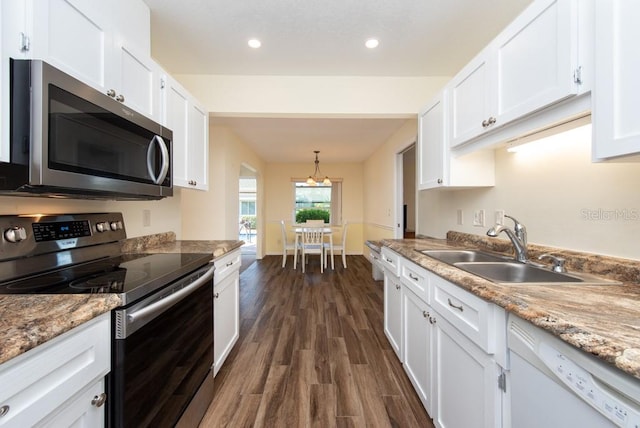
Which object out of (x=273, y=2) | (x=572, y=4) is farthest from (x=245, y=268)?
(x=572, y=4)

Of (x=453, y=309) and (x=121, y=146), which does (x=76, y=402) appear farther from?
(x=453, y=309)

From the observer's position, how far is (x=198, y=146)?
7.24ft

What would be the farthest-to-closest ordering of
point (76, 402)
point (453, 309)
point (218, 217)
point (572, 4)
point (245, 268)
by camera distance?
point (245, 268) < point (218, 217) < point (453, 309) < point (572, 4) < point (76, 402)

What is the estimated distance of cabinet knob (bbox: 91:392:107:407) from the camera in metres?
0.78

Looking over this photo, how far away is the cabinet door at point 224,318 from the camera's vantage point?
5.81 ft

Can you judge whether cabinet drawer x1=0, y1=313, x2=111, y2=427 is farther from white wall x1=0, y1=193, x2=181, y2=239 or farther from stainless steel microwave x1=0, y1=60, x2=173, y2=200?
white wall x1=0, y1=193, x2=181, y2=239

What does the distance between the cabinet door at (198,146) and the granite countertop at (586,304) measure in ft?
6.00

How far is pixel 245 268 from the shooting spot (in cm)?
519

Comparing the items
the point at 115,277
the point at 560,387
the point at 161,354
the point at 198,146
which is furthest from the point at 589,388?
the point at 198,146

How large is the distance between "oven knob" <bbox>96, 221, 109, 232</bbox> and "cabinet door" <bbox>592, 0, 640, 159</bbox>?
7.08 feet

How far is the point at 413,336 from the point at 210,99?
266cm

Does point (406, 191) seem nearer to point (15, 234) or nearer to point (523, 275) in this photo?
point (523, 275)

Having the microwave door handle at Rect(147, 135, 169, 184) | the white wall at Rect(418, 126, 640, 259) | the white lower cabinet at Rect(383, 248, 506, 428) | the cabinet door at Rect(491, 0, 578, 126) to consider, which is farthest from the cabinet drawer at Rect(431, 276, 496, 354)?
the microwave door handle at Rect(147, 135, 169, 184)

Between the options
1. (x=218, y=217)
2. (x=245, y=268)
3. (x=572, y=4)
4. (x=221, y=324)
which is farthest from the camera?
(x=245, y=268)
